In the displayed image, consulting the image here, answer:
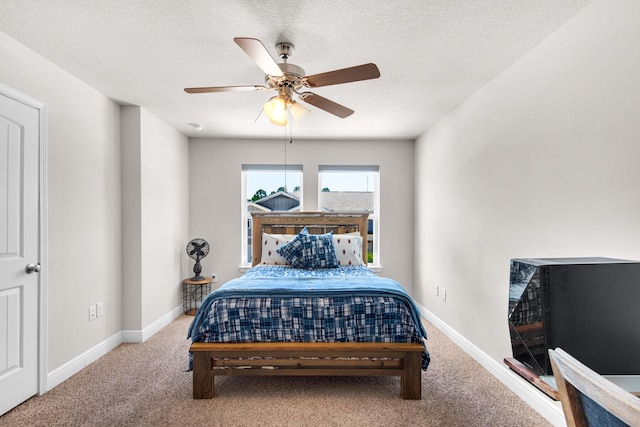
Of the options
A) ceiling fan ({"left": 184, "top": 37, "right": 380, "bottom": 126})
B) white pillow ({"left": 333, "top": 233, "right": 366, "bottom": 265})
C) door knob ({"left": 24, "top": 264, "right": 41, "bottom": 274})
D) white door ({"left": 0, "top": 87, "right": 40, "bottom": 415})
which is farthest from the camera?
white pillow ({"left": 333, "top": 233, "right": 366, "bottom": 265})

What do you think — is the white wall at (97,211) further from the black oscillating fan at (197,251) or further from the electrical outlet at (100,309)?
the black oscillating fan at (197,251)

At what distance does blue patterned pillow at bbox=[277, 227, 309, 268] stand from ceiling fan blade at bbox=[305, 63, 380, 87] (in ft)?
6.23

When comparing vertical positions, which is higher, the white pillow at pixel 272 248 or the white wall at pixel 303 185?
the white wall at pixel 303 185

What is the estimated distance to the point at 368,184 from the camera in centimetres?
496

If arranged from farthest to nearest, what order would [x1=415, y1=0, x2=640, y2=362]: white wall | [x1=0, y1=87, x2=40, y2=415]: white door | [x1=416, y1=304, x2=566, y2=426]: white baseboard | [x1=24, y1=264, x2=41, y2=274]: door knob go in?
[x1=24, y1=264, x2=41, y2=274]: door knob → [x1=0, y1=87, x2=40, y2=415]: white door → [x1=416, y1=304, x2=566, y2=426]: white baseboard → [x1=415, y1=0, x2=640, y2=362]: white wall

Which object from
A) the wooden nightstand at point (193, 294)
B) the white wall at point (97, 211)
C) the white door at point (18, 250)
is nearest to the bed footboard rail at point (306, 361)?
the white door at point (18, 250)

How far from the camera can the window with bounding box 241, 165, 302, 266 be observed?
489 cm

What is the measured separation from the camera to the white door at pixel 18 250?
2.13 metres

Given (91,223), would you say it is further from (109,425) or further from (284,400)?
(284,400)

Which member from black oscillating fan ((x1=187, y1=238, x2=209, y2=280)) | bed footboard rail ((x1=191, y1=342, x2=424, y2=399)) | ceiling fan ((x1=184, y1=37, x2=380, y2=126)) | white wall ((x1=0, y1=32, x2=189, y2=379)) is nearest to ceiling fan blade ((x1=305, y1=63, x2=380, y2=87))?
ceiling fan ((x1=184, y1=37, x2=380, y2=126))

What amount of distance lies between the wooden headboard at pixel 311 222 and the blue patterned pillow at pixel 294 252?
1.84 feet

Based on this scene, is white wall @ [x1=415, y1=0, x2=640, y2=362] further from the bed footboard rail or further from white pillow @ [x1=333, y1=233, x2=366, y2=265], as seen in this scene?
white pillow @ [x1=333, y1=233, x2=366, y2=265]

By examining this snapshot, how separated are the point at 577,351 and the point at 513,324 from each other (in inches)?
7.7

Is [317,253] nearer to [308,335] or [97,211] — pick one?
[308,335]
